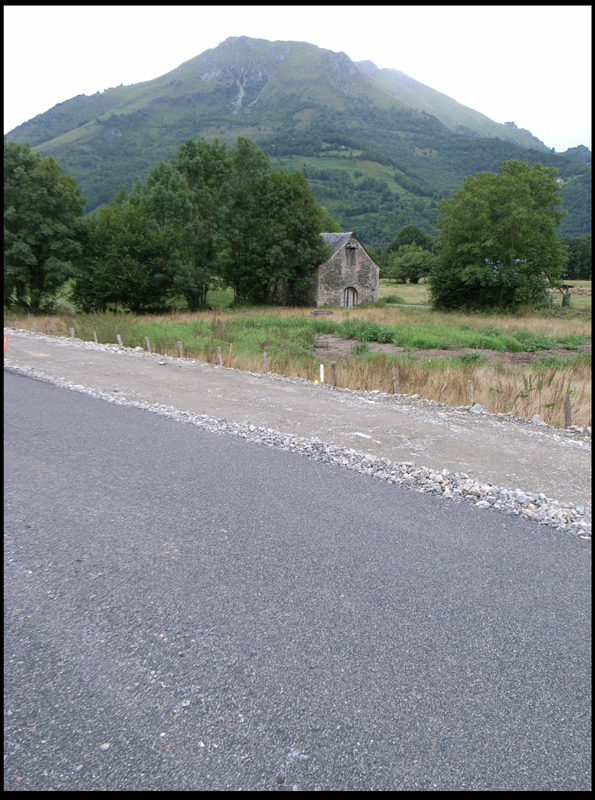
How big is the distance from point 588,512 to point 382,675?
3.80 m

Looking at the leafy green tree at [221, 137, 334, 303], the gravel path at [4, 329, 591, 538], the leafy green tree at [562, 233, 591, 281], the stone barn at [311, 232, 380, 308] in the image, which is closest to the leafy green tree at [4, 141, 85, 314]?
the leafy green tree at [221, 137, 334, 303]

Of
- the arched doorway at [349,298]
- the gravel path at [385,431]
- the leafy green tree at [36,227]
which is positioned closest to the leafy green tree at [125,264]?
the leafy green tree at [36,227]

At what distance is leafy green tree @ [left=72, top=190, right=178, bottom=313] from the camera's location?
3444cm

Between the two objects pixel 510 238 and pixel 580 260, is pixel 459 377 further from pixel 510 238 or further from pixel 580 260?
pixel 580 260

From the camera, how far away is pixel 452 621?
3.61 meters

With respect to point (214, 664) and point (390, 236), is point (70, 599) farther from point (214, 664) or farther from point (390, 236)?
point (390, 236)

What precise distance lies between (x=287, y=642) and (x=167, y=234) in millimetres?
38011

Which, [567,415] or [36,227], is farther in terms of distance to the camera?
[36,227]

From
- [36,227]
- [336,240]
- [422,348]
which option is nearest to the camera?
[422,348]

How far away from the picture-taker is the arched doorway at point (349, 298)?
152 ft

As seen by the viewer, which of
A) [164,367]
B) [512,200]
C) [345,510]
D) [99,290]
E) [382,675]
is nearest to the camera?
[382,675]

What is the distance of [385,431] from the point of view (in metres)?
9.03

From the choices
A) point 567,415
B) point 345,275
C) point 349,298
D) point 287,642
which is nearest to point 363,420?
point 567,415

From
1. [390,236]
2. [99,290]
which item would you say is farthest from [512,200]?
[390,236]
